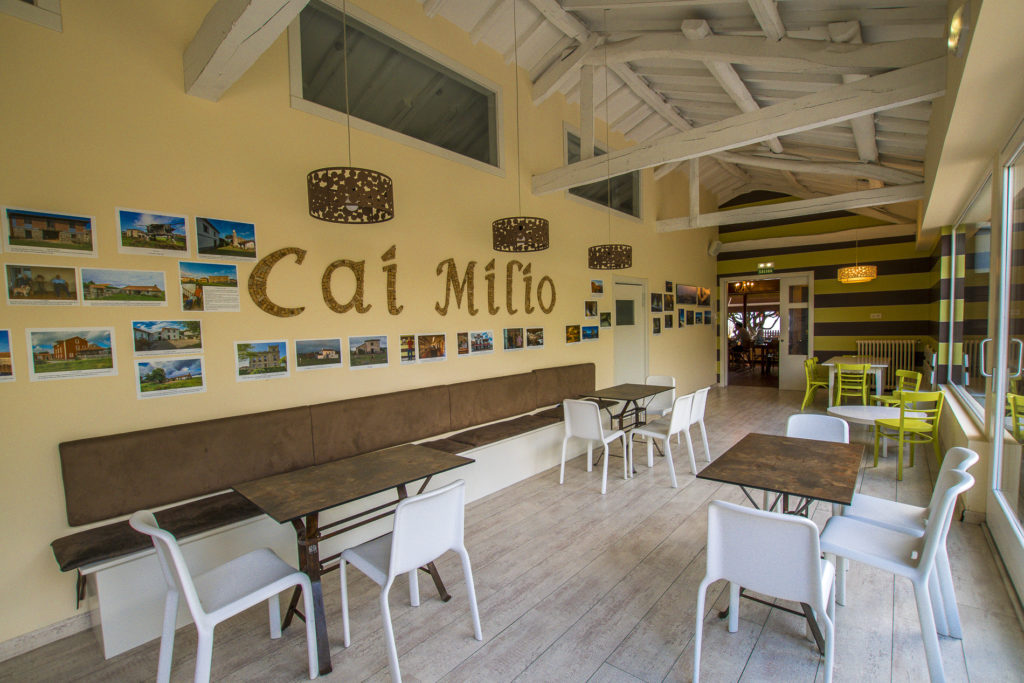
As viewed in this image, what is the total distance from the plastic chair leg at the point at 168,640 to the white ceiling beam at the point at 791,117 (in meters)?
4.42

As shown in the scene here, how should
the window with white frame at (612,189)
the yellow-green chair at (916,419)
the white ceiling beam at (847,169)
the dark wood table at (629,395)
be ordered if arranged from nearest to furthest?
the yellow-green chair at (916,419) < the dark wood table at (629,395) < the white ceiling beam at (847,169) < the window with white frame at (612,189)

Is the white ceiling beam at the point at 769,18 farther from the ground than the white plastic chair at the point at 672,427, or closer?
farther from the ground

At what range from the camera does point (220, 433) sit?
8.96 feet

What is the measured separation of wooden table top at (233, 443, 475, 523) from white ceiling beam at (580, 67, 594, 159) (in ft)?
12.4

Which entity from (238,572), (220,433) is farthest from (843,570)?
(220,433)

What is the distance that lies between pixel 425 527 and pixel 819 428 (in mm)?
2675

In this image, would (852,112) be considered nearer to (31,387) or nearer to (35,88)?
(35,88)

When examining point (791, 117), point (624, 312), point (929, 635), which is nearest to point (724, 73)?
point (791, 117)

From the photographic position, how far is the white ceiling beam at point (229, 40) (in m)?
2.09

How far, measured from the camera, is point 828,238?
346 inches

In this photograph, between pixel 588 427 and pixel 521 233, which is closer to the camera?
pixel 521 233

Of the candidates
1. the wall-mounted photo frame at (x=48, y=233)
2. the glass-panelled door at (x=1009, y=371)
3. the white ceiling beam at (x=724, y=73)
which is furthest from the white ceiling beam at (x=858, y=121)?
the wall-mounted photo frame at (x=48, y=233)

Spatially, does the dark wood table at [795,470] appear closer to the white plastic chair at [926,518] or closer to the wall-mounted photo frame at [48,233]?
the white plastic chair at [926,518]

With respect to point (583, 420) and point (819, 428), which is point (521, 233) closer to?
point (583, 420)
